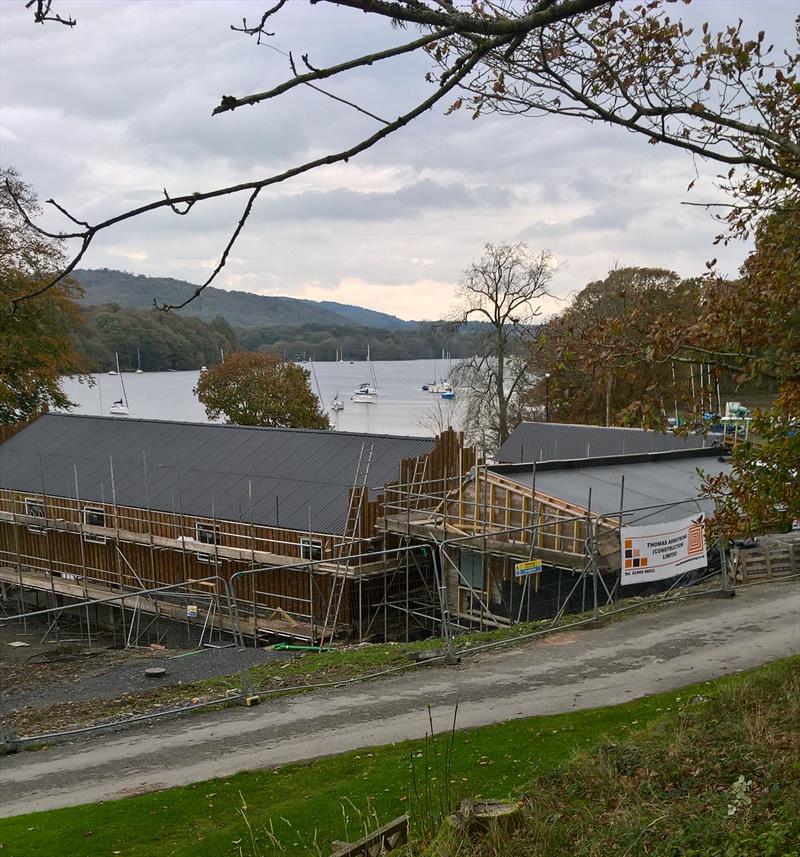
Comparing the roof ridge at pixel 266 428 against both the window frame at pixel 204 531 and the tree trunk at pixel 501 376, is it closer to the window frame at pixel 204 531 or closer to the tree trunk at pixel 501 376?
the window frame at pixel 204 531

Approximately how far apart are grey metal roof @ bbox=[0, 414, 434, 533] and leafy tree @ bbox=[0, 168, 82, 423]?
4.53 metres

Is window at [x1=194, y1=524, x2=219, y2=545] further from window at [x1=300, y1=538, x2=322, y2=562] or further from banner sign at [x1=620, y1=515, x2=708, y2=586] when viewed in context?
banner sign at [x1=620, y1=515, x2=708, y2=586]

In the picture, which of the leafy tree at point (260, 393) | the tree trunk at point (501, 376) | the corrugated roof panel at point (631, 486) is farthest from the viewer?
the leafy tree at point (260, 393)

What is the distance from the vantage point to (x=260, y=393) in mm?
58688

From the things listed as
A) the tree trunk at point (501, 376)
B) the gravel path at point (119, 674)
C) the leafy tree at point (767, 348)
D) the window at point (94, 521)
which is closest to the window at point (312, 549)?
the gravel path at point (119, 674)

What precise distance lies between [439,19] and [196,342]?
5526cm

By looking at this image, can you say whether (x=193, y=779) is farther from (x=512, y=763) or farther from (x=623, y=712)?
(x=623, y=712)

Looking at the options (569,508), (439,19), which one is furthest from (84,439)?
(439,19)

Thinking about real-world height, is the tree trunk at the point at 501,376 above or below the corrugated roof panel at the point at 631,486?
above

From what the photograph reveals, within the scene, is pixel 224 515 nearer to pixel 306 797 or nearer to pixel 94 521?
pixel 94 521

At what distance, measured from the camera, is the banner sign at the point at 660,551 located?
65.1 feet

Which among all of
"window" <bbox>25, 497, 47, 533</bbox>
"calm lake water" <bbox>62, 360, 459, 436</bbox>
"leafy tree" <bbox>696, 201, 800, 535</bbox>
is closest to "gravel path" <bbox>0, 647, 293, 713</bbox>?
"leafy tree" <bbox>696, 201, 800, 535</bbox>

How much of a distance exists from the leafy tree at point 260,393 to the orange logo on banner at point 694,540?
3837 cm

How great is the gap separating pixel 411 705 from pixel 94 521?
2228cm
